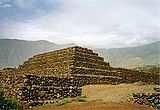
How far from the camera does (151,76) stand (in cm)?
4422

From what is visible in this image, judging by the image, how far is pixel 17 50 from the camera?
14200 cm

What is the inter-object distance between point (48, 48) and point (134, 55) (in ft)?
139

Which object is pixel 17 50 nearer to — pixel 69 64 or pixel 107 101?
pixel 69 64

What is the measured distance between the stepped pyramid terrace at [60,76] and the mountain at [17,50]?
92.8m

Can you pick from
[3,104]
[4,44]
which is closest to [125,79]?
[3,104]

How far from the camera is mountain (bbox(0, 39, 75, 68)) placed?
434 feet

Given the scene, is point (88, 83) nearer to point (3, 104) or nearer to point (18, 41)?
point (3, 104)

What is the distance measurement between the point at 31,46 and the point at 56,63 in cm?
11914

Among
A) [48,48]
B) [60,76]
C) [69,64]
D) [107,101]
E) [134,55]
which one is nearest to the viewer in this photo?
[107,101]

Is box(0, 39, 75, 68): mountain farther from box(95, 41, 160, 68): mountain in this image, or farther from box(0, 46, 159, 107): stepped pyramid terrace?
box(0, 46, 159, 107): stepped pyramid terrace

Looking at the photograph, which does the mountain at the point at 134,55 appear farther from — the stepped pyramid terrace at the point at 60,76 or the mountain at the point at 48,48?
the stepped pyramid terrace at the point at 60,76

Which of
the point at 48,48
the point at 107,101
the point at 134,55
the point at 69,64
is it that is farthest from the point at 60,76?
the point at 48,48

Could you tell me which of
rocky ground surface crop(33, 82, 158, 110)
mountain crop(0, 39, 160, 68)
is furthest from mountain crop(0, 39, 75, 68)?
rocky ground surface crop(33, 82, 158, 110)

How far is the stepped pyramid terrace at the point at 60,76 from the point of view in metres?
21.5
